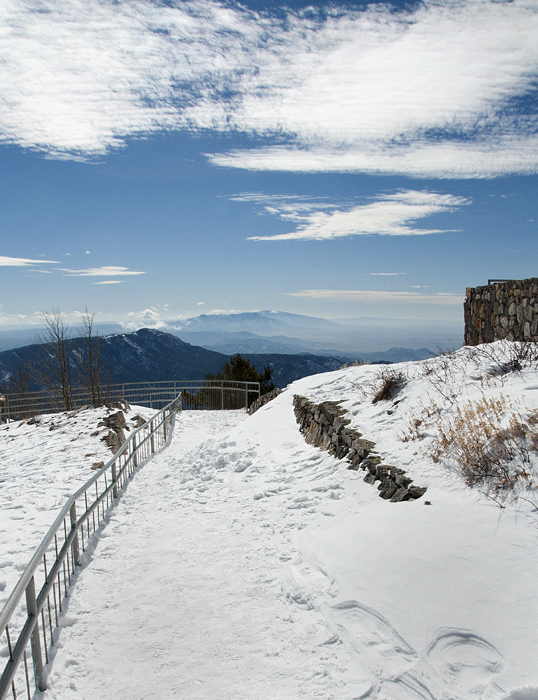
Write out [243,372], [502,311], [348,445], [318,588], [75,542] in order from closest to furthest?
[318,588]
[75,542]
[348,445]
[502,311]
[243,372]

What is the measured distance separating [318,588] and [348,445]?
10.7ft

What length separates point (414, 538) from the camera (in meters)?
4.42

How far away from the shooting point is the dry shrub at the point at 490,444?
15.3 feet

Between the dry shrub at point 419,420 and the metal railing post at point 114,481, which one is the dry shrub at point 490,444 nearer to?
the dry shrub at point 419,420

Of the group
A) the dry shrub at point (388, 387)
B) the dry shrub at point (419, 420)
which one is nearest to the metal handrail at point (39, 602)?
the dry shrub at point (419, 420)

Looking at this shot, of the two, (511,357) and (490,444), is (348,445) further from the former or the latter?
(511,357)

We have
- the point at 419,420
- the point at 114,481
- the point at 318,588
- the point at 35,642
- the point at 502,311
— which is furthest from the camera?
the point at 502,311

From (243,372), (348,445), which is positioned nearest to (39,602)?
(348,445)

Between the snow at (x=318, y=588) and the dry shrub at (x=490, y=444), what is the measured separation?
15cm

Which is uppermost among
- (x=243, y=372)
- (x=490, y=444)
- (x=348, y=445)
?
(x=490, y=444)

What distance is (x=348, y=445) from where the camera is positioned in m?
7.42

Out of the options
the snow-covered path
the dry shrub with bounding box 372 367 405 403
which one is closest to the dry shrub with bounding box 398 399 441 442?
the dry shrub with bounding box 372 367 405 403

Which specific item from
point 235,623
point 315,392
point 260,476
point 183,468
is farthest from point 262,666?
point 315,392

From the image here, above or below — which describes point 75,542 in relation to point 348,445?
below
